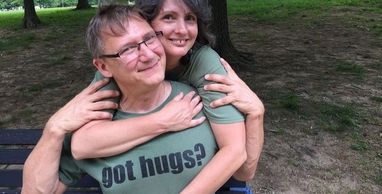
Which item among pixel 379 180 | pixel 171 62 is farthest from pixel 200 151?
pixel 379 180

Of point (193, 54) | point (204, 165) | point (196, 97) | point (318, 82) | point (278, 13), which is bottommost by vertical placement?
A: point (278, 13)

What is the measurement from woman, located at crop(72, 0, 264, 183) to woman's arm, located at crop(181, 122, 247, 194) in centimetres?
4

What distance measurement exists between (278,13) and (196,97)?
1156cm

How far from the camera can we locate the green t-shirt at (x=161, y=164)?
1.89 meters

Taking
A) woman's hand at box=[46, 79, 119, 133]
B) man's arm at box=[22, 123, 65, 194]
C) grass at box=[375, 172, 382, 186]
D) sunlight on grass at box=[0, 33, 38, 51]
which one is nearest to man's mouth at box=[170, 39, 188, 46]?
woman's hand at box=[46, 79, 119, 133]

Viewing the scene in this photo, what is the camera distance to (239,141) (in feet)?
6.14

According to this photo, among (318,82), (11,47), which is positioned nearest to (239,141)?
(318,82)

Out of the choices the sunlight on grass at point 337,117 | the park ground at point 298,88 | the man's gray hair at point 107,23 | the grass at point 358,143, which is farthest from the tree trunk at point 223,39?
the man's gray hair at point 107,23

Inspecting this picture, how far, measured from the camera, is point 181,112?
6.26 feet

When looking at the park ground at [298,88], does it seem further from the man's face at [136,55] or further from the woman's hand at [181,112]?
the man's face at [136,55]

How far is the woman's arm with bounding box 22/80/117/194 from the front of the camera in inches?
76.4

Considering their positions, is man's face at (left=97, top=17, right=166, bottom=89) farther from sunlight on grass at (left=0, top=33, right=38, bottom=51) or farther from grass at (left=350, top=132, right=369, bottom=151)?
sunlight on grass at (left=0, top=33, right=38, bottom=51)

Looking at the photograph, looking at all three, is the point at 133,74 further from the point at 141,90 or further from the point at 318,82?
the point at 318,82

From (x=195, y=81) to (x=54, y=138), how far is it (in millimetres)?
630
